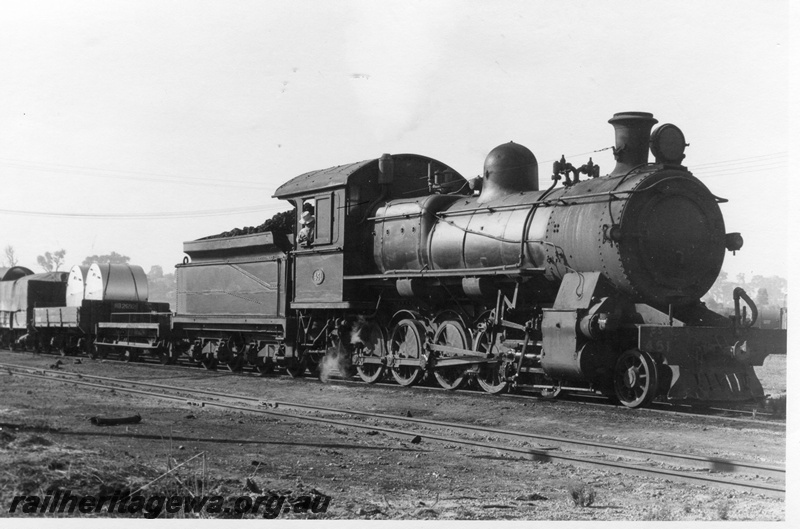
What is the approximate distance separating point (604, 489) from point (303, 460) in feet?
9.65

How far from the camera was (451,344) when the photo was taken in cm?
1447

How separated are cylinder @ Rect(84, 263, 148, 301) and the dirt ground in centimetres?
1451

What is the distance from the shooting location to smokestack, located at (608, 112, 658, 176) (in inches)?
469

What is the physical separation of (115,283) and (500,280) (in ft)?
58.0

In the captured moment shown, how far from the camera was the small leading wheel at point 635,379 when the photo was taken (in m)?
11.1

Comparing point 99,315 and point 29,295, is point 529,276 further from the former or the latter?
point 29,295

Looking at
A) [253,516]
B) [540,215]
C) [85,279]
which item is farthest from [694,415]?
[85,279]

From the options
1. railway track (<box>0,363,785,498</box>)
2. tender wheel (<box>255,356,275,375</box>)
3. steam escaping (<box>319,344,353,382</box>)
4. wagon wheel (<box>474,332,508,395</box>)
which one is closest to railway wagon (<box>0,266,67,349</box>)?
tender wheel (<box>255,356,275,375</box>)

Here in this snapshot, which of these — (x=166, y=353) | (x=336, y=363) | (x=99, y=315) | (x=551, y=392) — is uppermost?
(x=99, y=315)

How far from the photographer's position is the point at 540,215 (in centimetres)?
1281

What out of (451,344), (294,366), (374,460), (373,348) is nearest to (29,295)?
(294,366)

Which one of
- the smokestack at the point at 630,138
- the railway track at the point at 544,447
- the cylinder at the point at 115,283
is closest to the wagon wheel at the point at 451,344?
the railway track at the point at 544,447

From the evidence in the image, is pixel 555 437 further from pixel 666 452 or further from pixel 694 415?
pixel 694 415

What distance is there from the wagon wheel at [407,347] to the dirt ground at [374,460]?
228 cm
